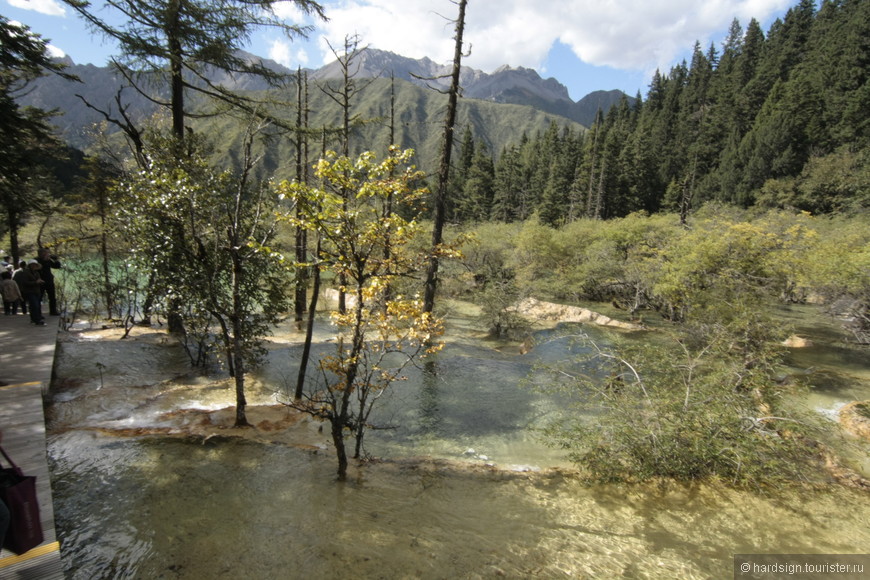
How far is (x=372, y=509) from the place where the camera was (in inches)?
208

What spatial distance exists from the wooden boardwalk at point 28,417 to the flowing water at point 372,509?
72 centimetres

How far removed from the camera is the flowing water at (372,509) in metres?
4.27

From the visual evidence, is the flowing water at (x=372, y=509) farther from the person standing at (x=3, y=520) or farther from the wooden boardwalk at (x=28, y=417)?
the person standing at (x=3, y=520)

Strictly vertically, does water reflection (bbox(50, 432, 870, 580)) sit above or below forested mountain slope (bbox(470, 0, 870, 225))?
below

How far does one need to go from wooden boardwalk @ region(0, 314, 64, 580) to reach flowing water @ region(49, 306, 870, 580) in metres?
0.72

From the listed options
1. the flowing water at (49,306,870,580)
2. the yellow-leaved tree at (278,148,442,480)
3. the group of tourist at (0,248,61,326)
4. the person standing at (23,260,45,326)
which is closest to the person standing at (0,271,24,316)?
the group of tourist at (0,248,61,326)

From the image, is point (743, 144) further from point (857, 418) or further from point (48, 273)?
point (48, 273)

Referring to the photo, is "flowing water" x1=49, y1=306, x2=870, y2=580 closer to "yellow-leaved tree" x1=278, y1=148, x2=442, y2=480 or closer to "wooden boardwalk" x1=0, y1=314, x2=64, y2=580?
"wooden boardwalk" x1=0, y1=314, x2=64, y2=580

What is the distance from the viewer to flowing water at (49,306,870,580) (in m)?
4.27

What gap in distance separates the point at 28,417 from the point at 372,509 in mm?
4689

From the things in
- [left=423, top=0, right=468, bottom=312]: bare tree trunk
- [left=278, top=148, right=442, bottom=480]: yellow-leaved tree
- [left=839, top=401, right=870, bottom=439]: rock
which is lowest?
[left=839, top=401, right=870, bottom=439]: rock

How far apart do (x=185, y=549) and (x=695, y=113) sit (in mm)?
85337

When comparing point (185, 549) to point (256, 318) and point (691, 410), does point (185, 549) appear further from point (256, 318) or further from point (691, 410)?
point (691, 410)

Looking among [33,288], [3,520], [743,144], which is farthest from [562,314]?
[743,144]
